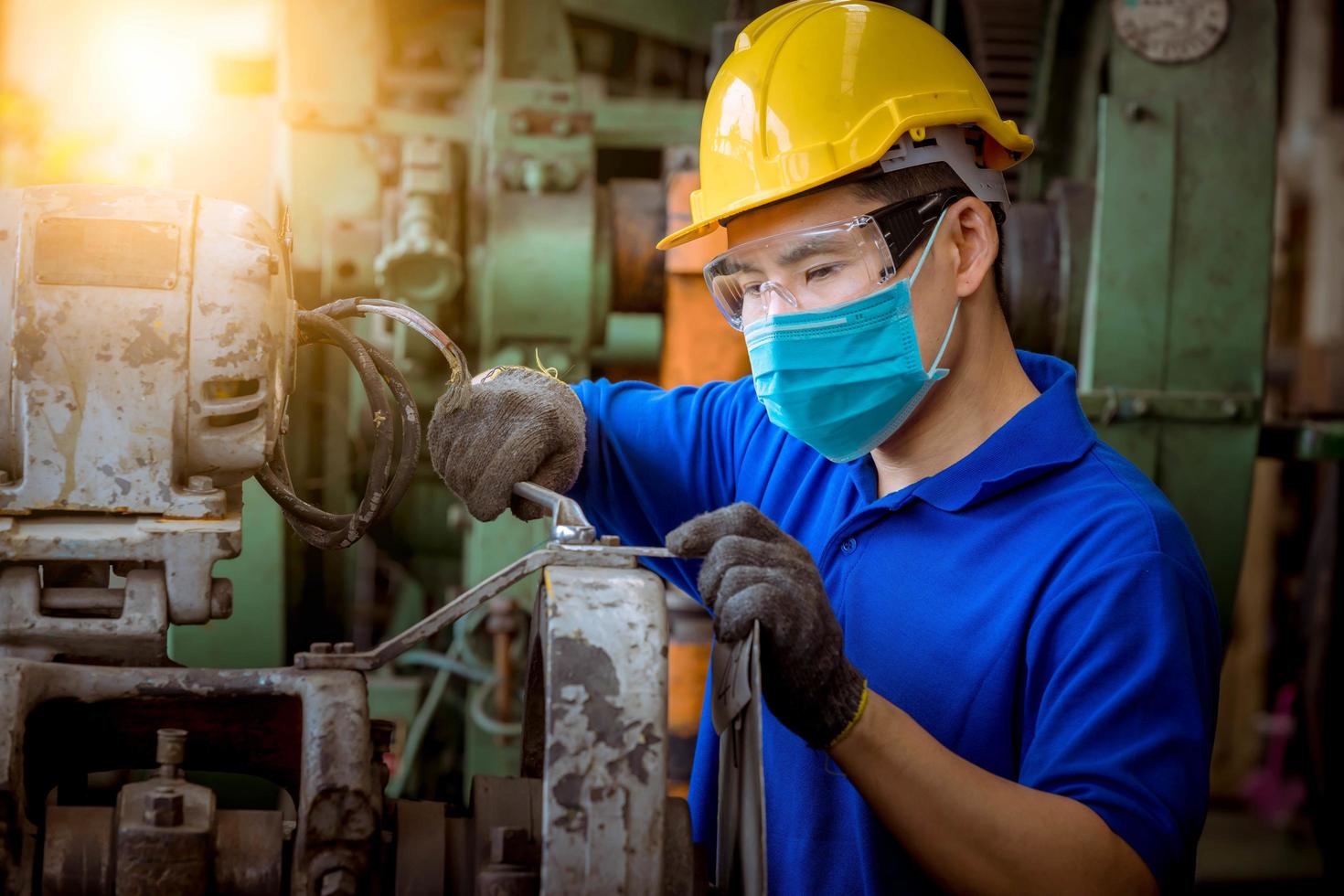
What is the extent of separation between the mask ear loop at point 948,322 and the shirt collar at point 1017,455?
94mm

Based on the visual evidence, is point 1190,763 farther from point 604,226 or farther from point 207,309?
point 604,226

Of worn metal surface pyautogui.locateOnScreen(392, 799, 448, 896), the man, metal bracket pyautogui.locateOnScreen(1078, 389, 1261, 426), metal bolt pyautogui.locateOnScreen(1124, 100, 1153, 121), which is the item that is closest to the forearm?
the man

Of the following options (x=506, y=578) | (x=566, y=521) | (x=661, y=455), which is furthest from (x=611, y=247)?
(x=506, y=578)

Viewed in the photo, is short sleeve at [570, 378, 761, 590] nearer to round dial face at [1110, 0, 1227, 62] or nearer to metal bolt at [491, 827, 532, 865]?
metal bolt at [491, 827, 532, 865]

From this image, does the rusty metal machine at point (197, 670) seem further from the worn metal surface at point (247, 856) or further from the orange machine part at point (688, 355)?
the orange machine part at point (688, 355)

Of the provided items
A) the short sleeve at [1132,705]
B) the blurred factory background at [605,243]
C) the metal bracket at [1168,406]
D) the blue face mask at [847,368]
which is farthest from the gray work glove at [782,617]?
the metal bracket at [1168,406]

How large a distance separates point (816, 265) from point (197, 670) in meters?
0.77

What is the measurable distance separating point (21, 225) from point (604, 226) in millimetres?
1458

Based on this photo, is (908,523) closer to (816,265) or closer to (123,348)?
(816,265)

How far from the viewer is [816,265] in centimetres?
141

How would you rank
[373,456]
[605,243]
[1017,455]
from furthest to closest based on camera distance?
[605,243] < [373,456] < [1017,455]

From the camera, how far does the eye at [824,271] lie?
141 cm

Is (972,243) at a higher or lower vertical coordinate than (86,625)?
higher

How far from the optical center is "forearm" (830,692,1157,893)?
1.11m
